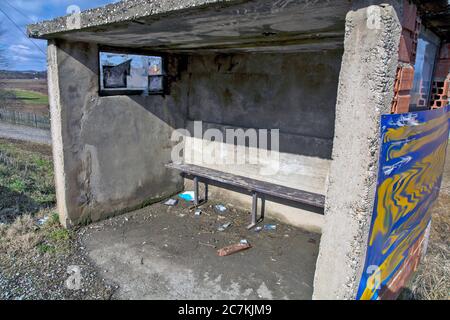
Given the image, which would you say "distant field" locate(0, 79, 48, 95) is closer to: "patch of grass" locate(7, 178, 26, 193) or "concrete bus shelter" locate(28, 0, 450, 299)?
"patch of grass" locate(7, 178, 26, 193)

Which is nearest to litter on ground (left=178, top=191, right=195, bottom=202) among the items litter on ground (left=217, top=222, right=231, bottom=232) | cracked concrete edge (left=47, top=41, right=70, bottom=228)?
litter on ground (left=217, top=222, right=231, bottom=232)

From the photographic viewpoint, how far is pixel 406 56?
2137mm

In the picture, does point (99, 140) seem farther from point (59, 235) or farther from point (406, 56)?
point (406, 56)

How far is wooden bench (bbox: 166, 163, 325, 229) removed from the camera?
13.6 ft

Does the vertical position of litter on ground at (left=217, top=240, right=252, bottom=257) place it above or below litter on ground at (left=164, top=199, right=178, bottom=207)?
below

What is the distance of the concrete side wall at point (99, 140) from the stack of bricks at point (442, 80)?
3.71 meters

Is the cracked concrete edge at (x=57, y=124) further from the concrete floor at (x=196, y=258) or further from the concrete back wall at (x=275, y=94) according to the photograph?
the concrete back wall at (x=275, y=94)

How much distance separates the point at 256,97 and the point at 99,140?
7.76 ft

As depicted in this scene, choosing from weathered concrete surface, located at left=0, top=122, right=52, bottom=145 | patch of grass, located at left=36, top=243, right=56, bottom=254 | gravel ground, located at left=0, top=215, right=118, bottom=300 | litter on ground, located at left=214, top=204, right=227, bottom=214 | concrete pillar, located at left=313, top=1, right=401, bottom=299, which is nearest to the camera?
concrete pillar, located at left=313, top=1, right=401, bottom=299

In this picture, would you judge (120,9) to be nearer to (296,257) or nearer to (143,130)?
Answer: (143,130)

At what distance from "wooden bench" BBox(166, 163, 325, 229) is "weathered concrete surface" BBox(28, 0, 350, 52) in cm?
187

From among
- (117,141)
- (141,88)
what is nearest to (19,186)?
(117,141)

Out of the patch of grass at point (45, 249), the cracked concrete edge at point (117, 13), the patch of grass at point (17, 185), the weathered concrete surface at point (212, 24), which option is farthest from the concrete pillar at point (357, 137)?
the patch of grass at point (17, 185)

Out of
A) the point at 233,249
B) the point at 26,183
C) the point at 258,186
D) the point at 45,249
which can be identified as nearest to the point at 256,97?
the point at 258,186
